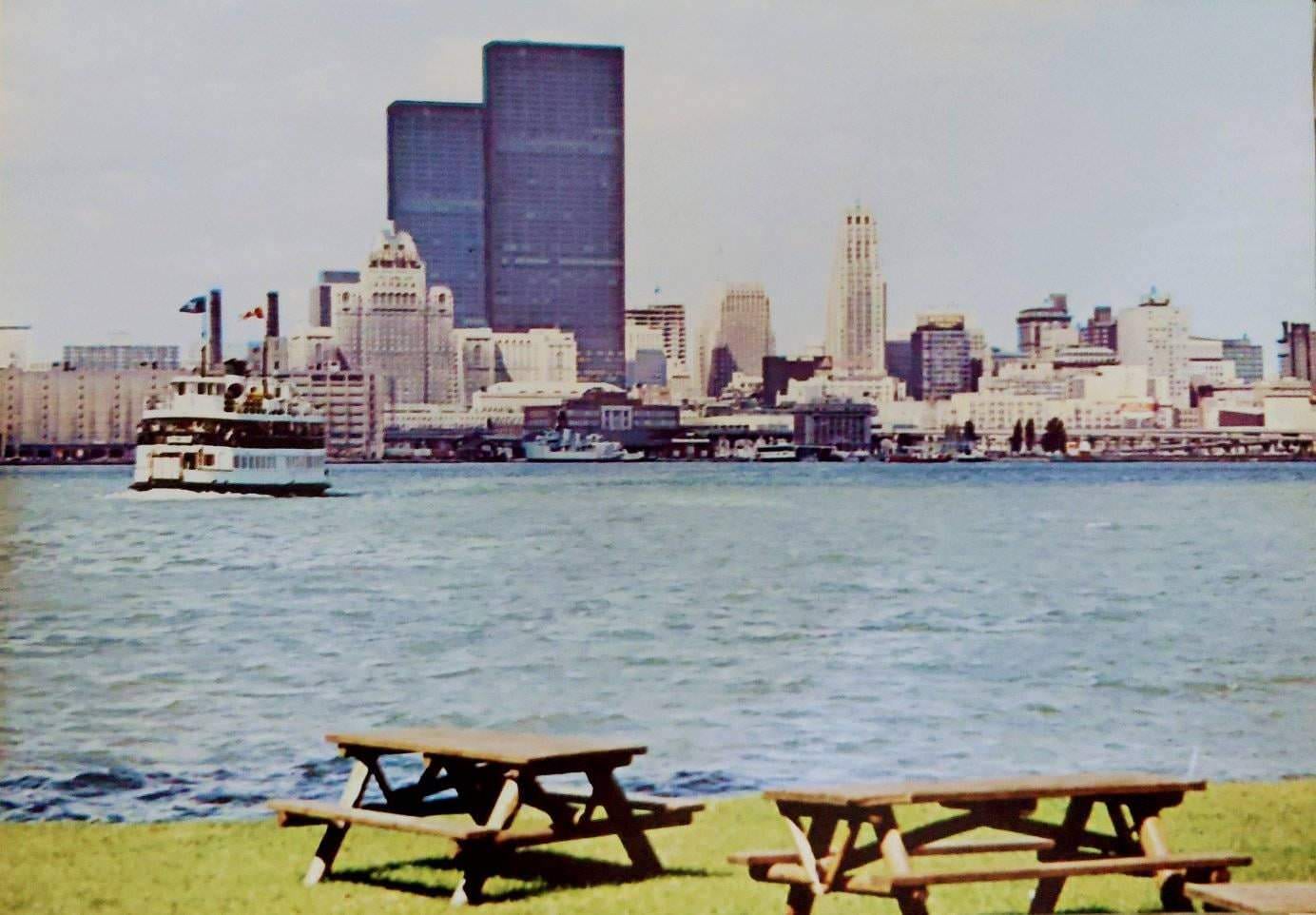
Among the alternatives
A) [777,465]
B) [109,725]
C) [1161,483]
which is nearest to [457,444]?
[777,465]

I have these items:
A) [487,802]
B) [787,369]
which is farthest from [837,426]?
[487,802]

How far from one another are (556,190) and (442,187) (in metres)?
0.40

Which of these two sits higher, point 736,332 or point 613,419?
point 736,332

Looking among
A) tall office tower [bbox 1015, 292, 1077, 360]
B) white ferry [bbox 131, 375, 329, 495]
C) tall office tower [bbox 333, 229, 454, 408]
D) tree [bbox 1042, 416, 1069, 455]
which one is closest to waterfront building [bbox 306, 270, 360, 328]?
tall office tower [bbox 333, 229, 454, 408]

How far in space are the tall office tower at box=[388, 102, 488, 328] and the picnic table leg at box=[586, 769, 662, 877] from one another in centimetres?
258

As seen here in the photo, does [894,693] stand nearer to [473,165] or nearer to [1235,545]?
[473,165]

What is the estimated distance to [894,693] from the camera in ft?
17.5

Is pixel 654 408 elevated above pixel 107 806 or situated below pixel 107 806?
above

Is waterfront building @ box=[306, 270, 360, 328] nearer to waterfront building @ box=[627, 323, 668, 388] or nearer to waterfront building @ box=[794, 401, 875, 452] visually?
waterfront building @ box=[627, 323, 668, 388]

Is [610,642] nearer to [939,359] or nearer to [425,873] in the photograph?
[939,359]

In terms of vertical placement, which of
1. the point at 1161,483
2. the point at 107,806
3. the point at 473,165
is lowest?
the point at 107,806

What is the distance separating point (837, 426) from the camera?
32.3 feet

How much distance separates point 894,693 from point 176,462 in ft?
8.35

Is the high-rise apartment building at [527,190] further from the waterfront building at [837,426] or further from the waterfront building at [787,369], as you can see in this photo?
the waterfront building at [837,426]
